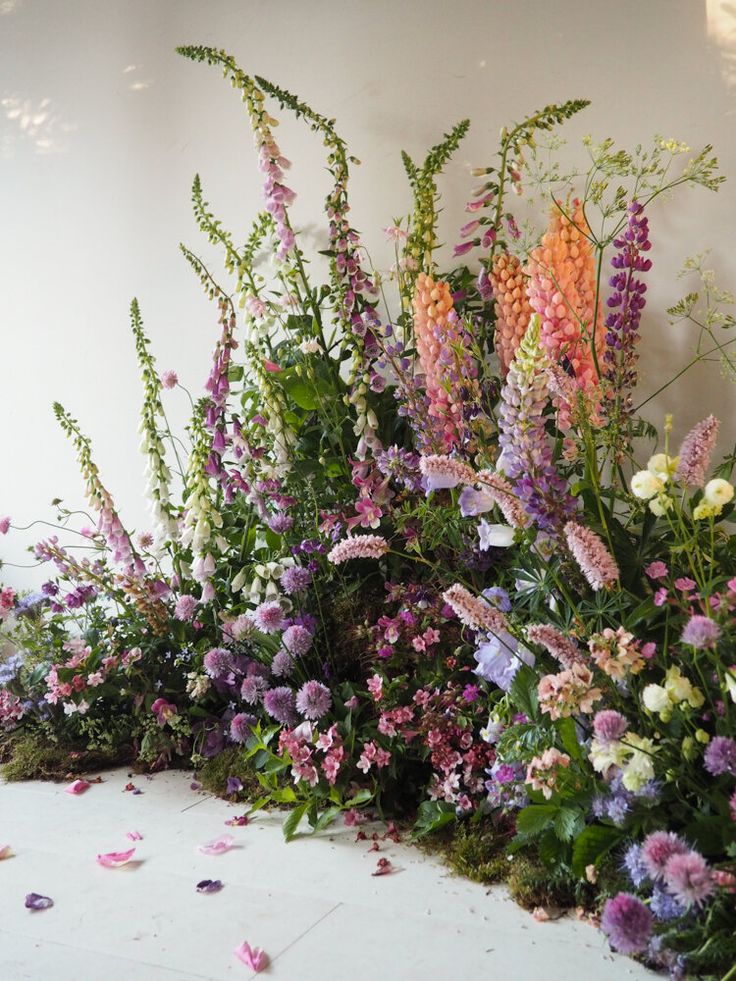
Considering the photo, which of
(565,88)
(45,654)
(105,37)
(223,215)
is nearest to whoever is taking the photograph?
(565,88)

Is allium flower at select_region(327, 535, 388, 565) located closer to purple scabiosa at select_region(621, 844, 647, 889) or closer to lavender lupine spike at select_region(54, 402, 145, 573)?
purple scabiosa at select_region(621, 844, 647, 889)

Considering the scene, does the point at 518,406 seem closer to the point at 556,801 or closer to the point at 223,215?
the point at 556,801

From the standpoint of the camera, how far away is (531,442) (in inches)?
66.8

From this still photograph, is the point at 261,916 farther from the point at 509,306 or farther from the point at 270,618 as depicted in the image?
the point at 509,306

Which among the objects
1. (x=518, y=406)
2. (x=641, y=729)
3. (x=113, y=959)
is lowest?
(x=113, y=959)

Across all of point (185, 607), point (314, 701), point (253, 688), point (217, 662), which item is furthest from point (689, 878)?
point (185, 607)

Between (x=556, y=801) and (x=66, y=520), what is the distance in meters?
2.36

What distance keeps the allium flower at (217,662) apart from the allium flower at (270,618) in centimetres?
20

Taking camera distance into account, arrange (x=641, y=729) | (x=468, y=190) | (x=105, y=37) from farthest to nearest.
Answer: (x=105, y=37), (x=468, y=190), (x=641, y=729)

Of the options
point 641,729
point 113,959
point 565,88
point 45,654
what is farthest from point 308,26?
point 113,959

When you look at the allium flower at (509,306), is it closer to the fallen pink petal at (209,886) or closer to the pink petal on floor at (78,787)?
the fallen pink petal at (209,886)

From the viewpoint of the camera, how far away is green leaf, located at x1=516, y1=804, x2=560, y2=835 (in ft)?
5.47

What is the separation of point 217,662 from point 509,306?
114 cm

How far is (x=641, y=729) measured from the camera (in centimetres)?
160
